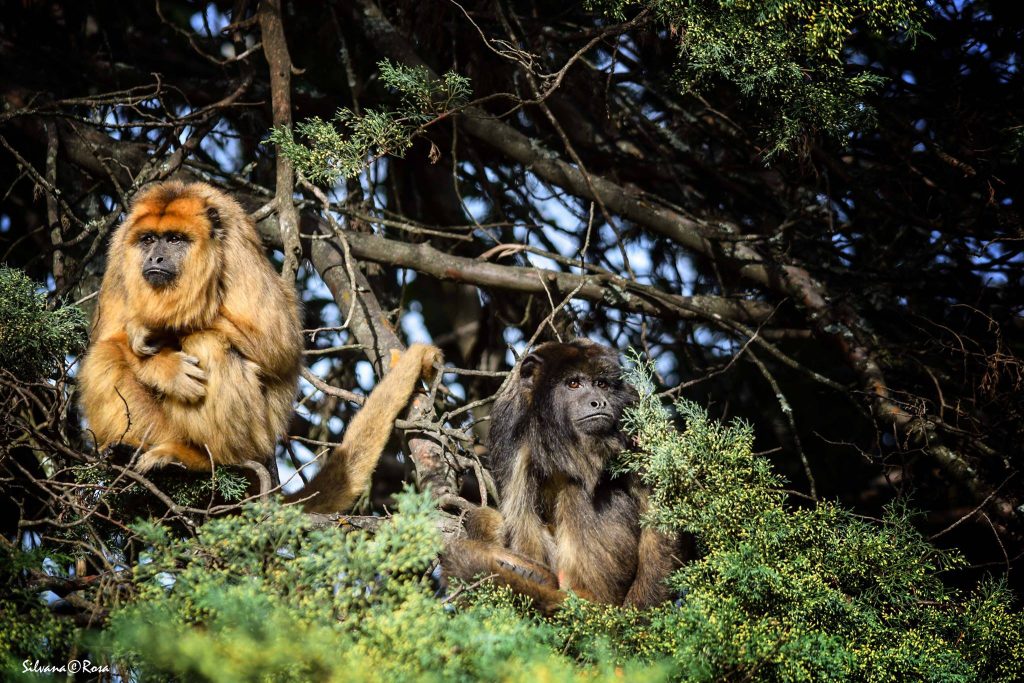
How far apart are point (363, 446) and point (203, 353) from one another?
916 millimetres

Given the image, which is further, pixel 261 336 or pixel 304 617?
pixel 261 336

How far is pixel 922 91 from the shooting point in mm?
6199

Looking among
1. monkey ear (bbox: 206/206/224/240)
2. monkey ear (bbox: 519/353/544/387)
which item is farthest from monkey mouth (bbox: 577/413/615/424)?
monkey ear (bbox: 206/206/224/240)

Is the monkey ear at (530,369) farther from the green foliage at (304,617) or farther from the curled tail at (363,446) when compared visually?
the green foliage at (304,617)

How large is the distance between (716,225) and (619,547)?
2447 mm

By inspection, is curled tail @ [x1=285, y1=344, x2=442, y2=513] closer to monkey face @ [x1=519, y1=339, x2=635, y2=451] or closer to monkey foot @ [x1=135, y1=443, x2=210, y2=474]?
monkey foot @ [x1=135, y1=443, x2=210, y2=474]

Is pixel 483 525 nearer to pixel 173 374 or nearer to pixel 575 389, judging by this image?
pixel 575 389

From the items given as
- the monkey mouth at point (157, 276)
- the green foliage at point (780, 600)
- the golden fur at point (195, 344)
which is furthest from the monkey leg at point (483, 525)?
the monkey mouth at point (157, 276)

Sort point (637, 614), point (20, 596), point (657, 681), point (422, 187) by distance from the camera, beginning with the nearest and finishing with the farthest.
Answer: point (657, 681)
point (20, 596)
point (637, 614)
point (422, 187)

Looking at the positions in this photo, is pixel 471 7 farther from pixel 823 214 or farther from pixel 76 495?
pixel 76 495

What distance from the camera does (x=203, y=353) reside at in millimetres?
4504

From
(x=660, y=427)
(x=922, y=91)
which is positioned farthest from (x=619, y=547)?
(x=922, y=91)

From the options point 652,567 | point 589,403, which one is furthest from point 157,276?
point 652,567

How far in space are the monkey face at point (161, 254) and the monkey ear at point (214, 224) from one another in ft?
0.54
